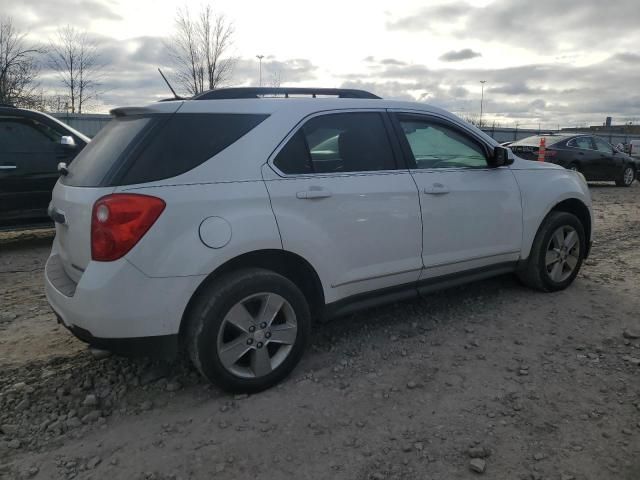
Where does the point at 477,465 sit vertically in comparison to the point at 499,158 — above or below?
below

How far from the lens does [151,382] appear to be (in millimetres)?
3205

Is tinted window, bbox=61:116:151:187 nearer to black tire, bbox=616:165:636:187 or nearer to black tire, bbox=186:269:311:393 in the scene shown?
black tire, bbox=186:269:311:393

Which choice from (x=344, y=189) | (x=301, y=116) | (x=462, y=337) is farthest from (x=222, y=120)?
(x=462, y=337)

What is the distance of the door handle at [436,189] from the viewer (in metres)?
3.64

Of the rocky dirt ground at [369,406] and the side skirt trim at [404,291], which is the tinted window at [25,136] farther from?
the side skirt trim at [404,291]

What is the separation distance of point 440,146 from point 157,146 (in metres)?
2.16

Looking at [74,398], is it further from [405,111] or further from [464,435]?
[405,111]

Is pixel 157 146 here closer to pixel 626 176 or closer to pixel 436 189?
pixel 436 189

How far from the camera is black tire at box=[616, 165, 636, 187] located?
1524 cm

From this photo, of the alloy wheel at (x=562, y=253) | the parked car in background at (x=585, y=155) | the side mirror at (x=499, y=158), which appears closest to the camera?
the side mirror at (x=499, y=158)

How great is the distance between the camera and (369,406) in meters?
2.90

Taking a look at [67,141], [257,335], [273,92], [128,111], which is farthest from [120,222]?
[67,141]

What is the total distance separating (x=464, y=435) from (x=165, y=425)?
158 centimetres

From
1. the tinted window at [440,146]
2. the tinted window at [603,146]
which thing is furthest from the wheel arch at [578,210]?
the tinted window at [603,146]
